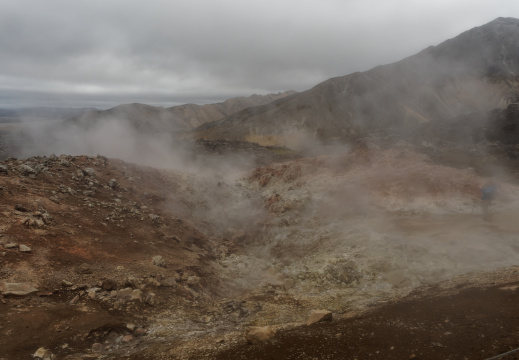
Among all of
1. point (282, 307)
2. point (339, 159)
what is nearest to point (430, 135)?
point (339, 159)

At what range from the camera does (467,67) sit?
62.6m

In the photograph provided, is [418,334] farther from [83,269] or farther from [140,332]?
[83,269]

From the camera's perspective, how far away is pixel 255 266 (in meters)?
11.8

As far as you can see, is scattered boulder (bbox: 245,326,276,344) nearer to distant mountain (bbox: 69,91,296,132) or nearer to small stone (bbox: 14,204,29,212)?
small stone (bbox: 14,204,29,212)

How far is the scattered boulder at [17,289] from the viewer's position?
20.4 feet

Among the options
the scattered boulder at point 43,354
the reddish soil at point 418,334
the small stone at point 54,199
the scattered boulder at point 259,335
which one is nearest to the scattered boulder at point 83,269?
the scattered boulder at point 43,354

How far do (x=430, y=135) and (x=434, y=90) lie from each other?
36.1m

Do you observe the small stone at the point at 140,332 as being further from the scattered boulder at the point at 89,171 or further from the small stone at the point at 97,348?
the scattered boulder at the point at 89,171

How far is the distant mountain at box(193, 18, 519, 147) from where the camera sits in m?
58.0

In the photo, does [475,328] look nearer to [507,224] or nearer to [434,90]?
[507,224]

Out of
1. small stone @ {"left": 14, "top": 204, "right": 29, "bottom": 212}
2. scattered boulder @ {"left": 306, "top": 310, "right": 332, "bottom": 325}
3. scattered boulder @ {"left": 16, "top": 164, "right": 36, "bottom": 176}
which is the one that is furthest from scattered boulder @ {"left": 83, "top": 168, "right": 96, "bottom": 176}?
scattered boulder @ {"left": 306, "top": 310, "right": 332, "bottom": 325}

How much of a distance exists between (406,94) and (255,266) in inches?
2446

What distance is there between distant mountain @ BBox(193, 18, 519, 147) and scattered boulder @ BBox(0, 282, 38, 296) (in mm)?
53112

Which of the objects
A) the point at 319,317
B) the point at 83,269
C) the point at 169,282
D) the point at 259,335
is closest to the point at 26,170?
the point at 83,269
